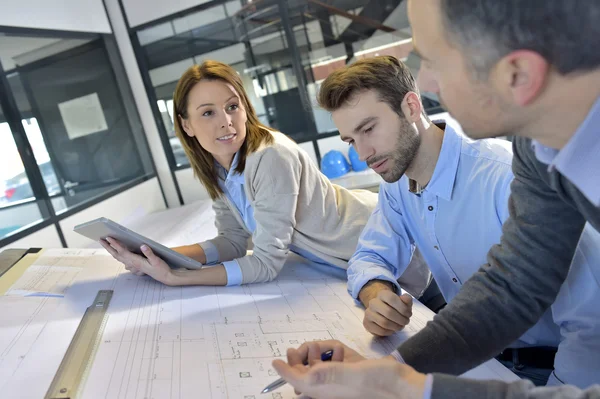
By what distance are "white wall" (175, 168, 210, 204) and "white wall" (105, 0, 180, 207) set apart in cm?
8

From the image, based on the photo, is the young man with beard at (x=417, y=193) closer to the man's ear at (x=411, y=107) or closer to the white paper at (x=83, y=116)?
the man's ear at (x=411, y=107)

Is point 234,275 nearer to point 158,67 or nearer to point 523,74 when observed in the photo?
point 523,74

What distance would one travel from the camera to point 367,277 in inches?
44.9

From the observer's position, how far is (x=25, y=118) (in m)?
2.98

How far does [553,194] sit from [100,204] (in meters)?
3.24

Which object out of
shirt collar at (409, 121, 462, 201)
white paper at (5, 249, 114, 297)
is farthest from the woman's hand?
shirt collar at (409, 121, 462, 201)

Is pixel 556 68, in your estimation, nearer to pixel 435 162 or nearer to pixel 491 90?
pixel 491 90

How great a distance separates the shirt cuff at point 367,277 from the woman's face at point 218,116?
2.14ft

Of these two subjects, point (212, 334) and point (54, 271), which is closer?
point (212, 334)

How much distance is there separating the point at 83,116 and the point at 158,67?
1.02m

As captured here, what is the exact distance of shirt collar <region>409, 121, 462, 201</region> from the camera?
1130 millimetres

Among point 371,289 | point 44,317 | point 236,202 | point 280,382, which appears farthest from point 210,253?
point 280,382

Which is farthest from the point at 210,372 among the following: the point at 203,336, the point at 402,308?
the point at 402,308

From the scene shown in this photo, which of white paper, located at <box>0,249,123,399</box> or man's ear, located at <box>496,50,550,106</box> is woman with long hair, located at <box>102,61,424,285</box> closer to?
white paper, located at <box>0,249,123,399</box>
